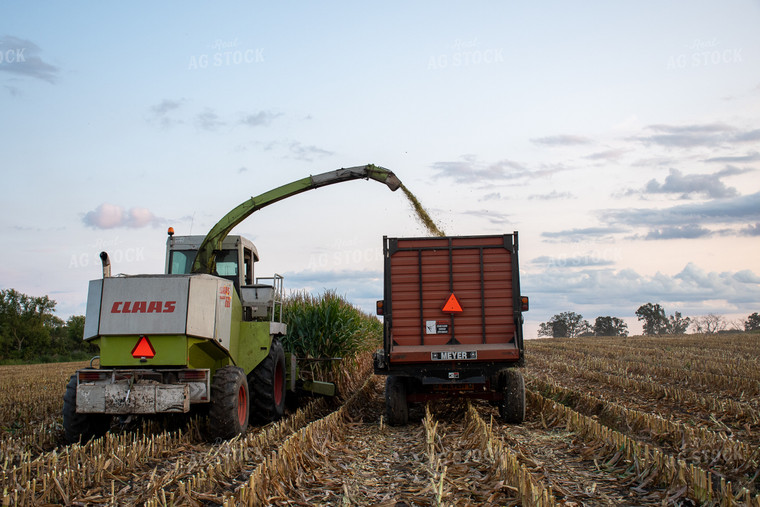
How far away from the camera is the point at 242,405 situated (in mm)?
8609

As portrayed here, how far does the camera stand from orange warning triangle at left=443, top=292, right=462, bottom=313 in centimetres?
985

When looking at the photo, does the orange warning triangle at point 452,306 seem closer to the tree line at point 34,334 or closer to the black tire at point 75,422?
the black tire at point 75,422

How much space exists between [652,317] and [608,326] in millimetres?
3827

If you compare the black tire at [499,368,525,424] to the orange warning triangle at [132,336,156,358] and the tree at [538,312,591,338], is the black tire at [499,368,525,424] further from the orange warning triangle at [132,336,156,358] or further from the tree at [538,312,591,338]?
the tree at [538,312,591,338]

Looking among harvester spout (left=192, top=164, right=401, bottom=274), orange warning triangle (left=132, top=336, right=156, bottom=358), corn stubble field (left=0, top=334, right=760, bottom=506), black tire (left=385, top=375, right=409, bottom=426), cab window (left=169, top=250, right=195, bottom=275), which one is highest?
harvester spout (left=192, top=164, right=401, bottom=274)

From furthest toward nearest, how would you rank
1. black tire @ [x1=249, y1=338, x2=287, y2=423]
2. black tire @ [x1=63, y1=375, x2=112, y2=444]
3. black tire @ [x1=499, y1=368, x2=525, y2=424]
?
black tire @ [x1=499, y1=368, x2=525, y2=424]
black tire @ [x1=249, y1=338, x2=287, y2=423]
black tire @ [x1=63, y1=375, x2=112, y2=444]

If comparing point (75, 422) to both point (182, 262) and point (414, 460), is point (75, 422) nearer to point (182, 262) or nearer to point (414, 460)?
point (182, 262)

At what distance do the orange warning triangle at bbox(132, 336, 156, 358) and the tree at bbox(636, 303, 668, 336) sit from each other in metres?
48.2

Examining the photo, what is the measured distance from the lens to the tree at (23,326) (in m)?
38.1

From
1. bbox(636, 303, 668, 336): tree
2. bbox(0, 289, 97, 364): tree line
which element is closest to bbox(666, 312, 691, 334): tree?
bbox(636, 303, 668, 336): tree

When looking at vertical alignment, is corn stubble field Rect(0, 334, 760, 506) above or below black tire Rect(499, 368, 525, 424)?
below

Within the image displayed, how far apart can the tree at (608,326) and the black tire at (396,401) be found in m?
44.3

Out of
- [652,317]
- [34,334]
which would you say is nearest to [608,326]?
[652,317]

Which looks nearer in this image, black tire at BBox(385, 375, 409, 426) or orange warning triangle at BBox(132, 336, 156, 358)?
orange warning triangle at BBox(132, 336, 156, 358)
